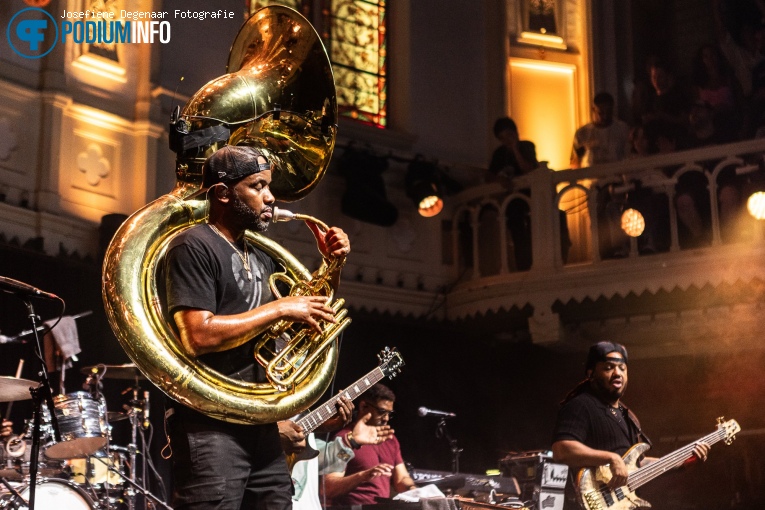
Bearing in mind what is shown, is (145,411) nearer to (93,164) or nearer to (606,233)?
(93,164)

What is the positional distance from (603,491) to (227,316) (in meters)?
3.33

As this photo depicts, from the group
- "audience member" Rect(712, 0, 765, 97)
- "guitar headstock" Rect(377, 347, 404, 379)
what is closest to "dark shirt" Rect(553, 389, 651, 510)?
"guitar headstock" Rect(377, 347, 404, 379)

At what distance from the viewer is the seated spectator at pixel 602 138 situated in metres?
12.0

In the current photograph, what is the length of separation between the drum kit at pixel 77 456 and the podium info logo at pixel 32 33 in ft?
9.54

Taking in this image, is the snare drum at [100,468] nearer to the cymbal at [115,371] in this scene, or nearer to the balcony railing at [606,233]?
the cymbal at [115,371]

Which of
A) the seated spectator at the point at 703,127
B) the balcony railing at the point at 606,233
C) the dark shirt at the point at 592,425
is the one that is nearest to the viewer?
the dark shirt at the point at 592,425

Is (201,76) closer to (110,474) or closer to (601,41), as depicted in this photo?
(110,474)

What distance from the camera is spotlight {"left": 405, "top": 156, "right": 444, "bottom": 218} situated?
12.1 meters

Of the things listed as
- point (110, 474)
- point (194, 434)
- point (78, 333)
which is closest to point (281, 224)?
point (78, 333)

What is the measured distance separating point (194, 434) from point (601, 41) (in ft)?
36.7

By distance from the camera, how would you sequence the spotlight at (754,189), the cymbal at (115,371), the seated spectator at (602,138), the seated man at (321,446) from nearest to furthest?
the seated man at (321,446) → the cymbal at (115,371) → the spotlight at (754,189) → the seated spectator at (602,138)

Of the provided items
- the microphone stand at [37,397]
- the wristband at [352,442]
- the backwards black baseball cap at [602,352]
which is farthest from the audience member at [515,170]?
the microphone stand at [37,397]

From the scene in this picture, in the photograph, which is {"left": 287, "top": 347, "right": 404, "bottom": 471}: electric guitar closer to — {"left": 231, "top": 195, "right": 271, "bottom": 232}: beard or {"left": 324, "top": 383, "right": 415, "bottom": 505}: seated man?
{"left": 324, "top": 383, "right": 415, "bottom": 505}: seated man

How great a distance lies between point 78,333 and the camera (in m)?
9.40
